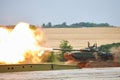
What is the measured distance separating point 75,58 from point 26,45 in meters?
2.09

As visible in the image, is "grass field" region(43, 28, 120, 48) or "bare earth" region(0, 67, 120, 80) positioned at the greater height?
"grass field" region(43, 28, 120, 48)

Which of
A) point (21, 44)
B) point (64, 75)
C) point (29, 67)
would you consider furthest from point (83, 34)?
point (64, 75)

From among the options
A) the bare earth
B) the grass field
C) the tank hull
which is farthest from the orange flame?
the grass field

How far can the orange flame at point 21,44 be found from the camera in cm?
842

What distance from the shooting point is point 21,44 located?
8836 mm

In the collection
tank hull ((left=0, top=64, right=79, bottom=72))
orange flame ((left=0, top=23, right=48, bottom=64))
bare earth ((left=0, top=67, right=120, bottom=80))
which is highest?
orange flame ((left=0, top=23, right=48, bottom=64))

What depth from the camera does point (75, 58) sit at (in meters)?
10.4

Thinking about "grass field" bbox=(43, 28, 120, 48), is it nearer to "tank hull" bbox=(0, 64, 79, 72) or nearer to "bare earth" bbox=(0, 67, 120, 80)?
"tank hull" bbox=(0, 64, 79, 72)

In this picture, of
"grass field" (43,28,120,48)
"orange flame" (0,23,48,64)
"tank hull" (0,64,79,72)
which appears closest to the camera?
"tank hull" (0,64,79,72)

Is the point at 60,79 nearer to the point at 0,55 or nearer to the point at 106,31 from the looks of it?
the point at 0,55

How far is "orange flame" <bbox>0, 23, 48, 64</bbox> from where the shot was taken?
332 inches

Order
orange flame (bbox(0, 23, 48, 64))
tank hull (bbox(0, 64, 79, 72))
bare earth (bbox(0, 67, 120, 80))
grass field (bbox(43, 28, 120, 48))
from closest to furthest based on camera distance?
1. bare earth (bbox(0, 67, 120, 80))
2. tank hull (bbox(0, 64, 79, 72))
3. orange flame (bbox(0, 23, 48, 64))
4. grass field (bbox(43, 28, 120, 48))

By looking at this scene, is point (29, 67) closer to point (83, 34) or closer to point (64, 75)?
point (64, 75)

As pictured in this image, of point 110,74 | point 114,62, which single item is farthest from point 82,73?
point 114,62
